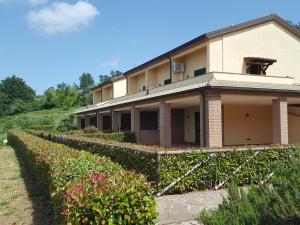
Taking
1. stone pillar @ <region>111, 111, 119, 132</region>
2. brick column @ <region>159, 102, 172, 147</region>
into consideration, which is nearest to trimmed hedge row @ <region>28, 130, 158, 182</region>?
brick column @ <region>159, 102, 172, 147</region>

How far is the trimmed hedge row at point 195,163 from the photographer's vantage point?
8922mm

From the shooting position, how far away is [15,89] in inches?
3826

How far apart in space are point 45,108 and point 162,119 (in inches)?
2321

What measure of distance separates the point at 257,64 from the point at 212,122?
7.70 metres

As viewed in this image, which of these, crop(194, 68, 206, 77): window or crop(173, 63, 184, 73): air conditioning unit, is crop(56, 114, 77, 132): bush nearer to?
crop(173, 63, 184, 73): air conditioning unit

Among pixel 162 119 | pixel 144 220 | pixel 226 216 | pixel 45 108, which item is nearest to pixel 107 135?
pixel 162 119

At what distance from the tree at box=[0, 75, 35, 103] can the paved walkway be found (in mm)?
93450

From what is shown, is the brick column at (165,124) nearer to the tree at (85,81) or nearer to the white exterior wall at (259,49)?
the white exterior wall at (259,49)

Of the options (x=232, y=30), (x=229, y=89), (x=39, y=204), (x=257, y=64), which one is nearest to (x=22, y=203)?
(x=39, y=204)

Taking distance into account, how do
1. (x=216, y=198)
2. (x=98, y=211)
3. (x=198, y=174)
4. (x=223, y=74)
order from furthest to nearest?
(x=223, y=74) < (x=198, y=174) < (x=216, y=198) < (x=98, y=211)

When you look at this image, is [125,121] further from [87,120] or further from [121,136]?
[121,136]

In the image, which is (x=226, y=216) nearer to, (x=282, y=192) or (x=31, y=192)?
(x=282, y=192)

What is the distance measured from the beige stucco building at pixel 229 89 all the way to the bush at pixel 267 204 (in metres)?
12.6

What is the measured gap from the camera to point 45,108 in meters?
74.1
